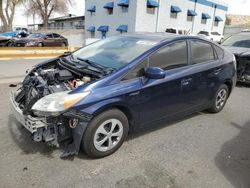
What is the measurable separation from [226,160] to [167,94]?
1236 mm

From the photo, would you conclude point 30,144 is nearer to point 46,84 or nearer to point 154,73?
point 46,84

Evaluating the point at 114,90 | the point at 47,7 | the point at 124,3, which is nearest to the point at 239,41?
the point at 114,90

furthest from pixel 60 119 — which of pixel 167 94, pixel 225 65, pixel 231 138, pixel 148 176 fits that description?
pixel 225 65

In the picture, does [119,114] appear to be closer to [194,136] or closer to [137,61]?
[137,61]

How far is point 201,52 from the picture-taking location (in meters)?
4.46

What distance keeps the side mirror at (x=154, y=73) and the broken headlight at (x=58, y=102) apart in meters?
0.91

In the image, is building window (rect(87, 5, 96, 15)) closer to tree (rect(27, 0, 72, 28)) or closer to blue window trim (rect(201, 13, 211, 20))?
blue window trim (rect(201, 13, 211, 20))

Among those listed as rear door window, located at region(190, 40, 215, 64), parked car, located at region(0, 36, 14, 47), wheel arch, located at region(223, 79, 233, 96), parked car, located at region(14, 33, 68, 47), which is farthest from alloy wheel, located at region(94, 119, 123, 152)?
parked car, located at region(14, 33, 68, 47)

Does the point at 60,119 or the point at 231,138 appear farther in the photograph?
the point at 231,138

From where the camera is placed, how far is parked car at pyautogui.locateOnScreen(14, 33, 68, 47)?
18.3 metres

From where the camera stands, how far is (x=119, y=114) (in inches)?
129

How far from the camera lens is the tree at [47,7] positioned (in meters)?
Answer: 47.8

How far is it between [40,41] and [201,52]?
17785mm

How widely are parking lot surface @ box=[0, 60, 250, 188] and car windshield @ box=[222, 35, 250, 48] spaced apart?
5.12 meters
